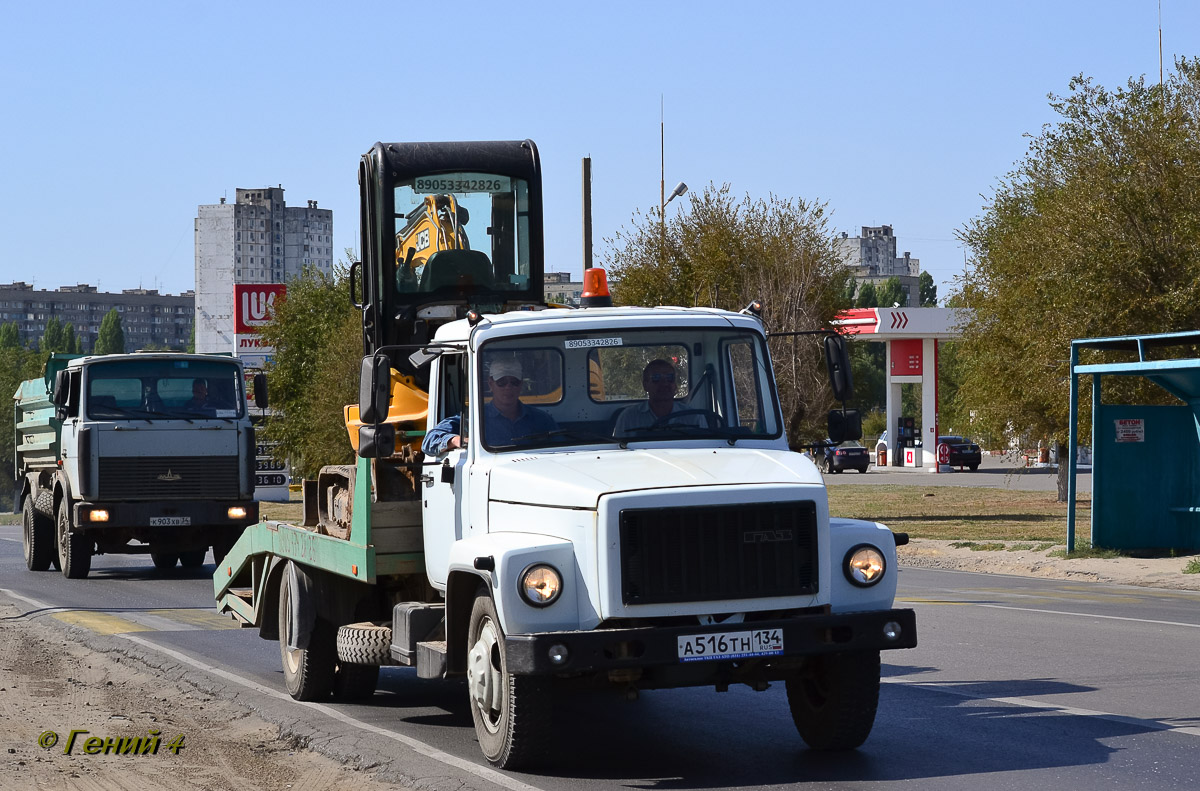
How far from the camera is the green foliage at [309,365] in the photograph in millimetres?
43875

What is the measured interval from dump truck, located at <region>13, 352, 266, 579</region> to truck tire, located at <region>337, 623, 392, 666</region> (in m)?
11.3

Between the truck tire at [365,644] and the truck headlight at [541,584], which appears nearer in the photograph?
the truck headlight at [541,584]

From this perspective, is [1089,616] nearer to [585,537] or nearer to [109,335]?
[585,537]

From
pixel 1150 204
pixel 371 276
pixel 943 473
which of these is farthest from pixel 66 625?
pixel 943 473

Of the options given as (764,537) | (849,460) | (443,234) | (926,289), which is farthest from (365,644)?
(926,289)

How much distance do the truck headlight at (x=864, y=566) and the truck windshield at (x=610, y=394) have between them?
37.7 inches

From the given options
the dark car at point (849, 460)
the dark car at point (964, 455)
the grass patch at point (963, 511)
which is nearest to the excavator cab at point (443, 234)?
the grass patch at point (963, 511)

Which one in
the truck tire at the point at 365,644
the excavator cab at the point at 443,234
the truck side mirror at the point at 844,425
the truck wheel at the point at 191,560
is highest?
the excavator cab at the point at 443,234

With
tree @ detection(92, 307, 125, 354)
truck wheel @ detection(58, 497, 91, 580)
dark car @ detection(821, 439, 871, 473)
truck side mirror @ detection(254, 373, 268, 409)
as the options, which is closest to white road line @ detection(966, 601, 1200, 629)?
truck side mirror @ detection(254, 373, 268, 409)

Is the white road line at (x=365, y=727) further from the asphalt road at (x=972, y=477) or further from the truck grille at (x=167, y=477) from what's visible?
the asphalt road at (x=972, y=477)

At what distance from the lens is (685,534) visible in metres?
6.82

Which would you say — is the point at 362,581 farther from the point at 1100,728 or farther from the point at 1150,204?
the point at 1150,204

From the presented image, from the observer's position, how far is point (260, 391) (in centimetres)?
2094

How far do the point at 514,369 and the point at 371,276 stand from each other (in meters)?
4.60
